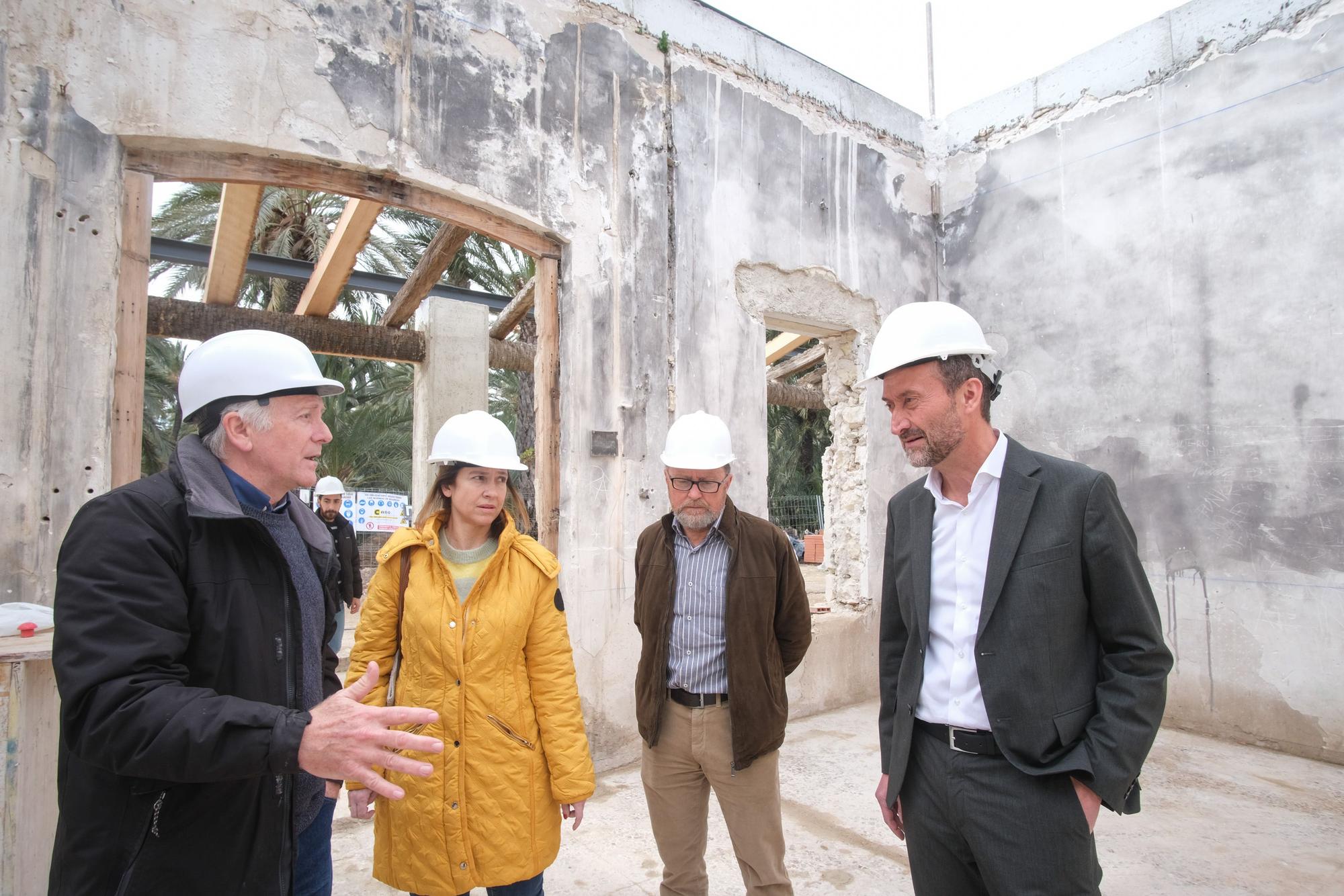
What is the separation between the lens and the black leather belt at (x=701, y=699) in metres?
2.88

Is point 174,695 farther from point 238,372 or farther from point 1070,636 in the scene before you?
point 1070,636

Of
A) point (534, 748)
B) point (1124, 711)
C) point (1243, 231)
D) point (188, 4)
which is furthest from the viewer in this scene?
point (1243, 231)

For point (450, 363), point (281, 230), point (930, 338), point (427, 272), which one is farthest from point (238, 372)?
point (281, 230)

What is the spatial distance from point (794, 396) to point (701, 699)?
819 cm

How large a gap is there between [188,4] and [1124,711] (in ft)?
16.6

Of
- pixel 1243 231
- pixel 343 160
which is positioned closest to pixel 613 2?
pixel 343 160

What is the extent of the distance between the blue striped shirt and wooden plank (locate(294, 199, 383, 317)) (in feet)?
10.5

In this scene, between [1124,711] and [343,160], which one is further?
[343,160]

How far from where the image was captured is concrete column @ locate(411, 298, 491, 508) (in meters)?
8.31

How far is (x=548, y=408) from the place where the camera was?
5.06 m

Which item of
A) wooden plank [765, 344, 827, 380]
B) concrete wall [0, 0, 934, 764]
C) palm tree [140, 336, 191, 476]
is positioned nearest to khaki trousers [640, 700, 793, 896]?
concrete wall [0, 0, 934, 764]

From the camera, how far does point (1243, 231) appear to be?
5629 millimetres

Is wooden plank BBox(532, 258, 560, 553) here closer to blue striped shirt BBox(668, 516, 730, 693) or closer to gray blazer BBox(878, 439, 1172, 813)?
blue striped shirt BBox(668, 516, 730, 693)

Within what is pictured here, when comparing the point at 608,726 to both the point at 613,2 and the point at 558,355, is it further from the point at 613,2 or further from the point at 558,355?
the point at 613,2
